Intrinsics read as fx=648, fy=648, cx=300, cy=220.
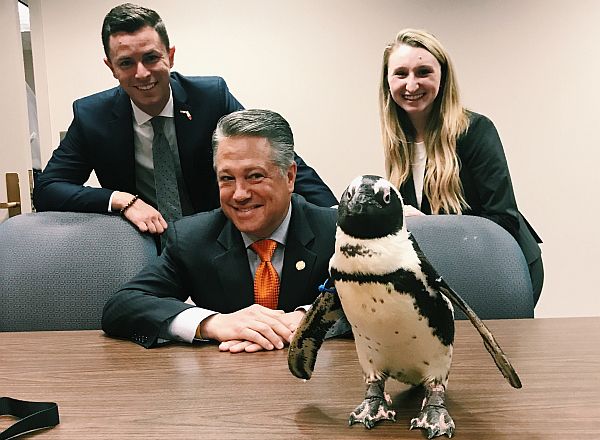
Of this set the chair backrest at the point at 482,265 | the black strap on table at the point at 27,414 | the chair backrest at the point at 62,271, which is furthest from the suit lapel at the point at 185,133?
the black strap on table at the point at 27,414

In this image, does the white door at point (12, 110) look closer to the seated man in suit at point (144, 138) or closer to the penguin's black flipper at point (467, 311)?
the seated man in suit at point (144, 138)

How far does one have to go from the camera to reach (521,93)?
327 centimetres

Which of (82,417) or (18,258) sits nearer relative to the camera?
(82,417)

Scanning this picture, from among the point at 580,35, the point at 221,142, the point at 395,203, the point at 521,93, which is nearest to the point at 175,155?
the point at 221,142

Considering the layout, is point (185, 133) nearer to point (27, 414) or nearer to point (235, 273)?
point (235, 273)

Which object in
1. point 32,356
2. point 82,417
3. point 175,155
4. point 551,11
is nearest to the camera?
point 82,417

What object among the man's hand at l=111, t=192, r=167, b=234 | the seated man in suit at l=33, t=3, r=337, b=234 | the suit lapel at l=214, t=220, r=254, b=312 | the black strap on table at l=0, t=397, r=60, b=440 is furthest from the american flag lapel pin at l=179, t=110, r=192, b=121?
the black strap on table at l=0, t=397, r=60, b=440

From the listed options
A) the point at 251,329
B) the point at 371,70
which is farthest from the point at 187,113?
the point at 371,70

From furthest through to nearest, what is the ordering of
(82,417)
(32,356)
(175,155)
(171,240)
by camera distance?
(175,155) → (171,240) → (32,356) → (82,417)

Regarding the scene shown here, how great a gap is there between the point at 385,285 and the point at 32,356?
30.8 inches

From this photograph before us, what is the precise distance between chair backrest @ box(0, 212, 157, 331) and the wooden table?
13.1 inches

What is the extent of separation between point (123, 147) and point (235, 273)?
722mm

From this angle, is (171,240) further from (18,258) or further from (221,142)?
(18,258)

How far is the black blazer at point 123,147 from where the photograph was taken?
6.30ft
